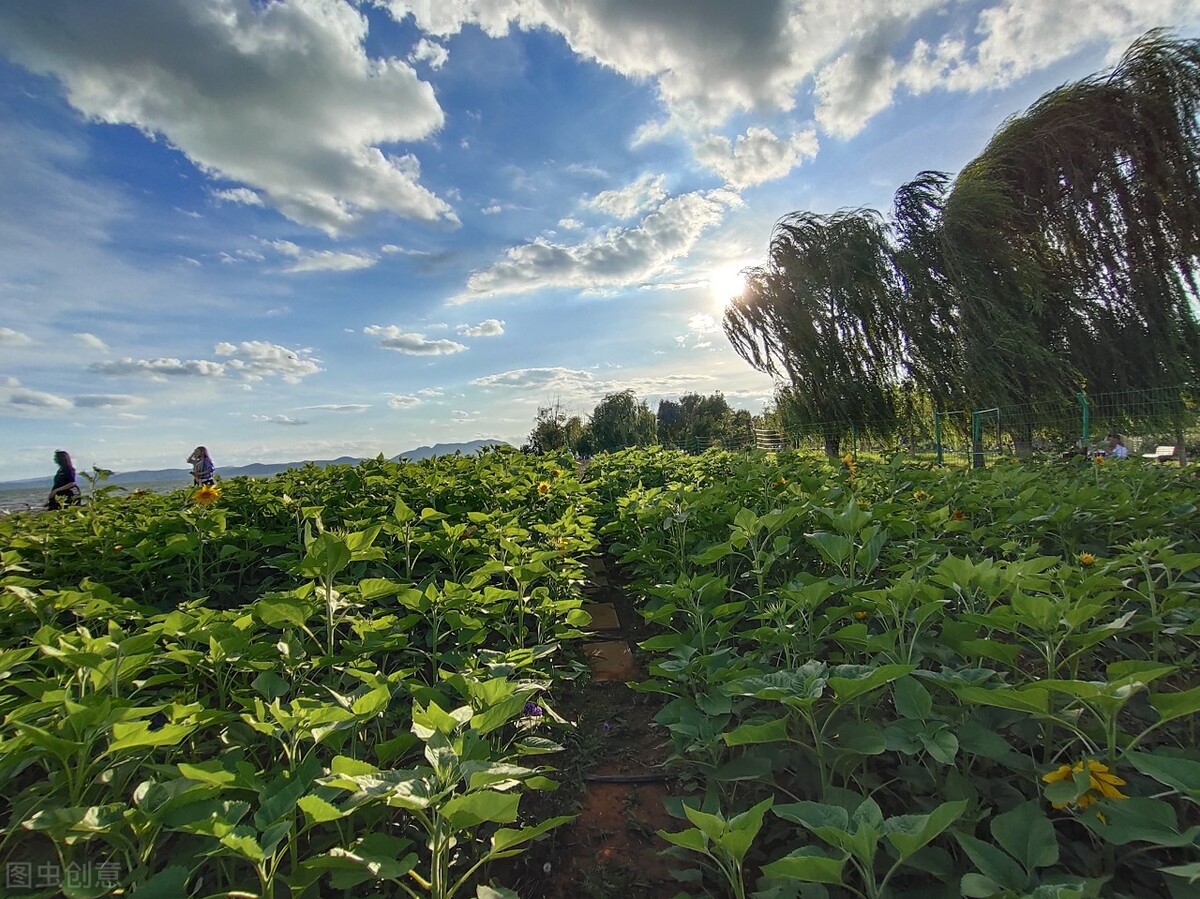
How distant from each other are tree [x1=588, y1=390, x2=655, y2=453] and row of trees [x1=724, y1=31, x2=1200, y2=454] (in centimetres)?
1633

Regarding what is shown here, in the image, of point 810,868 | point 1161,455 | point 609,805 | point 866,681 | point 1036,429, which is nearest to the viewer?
point 810,868

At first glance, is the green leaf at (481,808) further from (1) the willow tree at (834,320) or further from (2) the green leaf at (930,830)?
(1) the willow tree at (834,320)

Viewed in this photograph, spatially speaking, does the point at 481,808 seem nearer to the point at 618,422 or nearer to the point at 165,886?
the point at 165,886

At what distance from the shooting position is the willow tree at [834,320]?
42.8 feet

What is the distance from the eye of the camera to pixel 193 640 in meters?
1.28

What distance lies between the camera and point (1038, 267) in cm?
1186

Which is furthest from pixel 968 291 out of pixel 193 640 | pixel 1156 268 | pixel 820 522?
pixel 193 640

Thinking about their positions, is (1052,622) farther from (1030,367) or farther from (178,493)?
(1030,367)

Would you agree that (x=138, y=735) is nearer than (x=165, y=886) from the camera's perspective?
No

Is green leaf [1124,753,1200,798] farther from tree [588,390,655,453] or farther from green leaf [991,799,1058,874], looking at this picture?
tree [588,390,655,453]

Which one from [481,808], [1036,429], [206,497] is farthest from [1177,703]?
[1036,429]

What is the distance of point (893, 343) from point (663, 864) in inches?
544

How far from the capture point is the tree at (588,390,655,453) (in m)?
30.6

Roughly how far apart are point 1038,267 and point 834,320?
3.93 m
